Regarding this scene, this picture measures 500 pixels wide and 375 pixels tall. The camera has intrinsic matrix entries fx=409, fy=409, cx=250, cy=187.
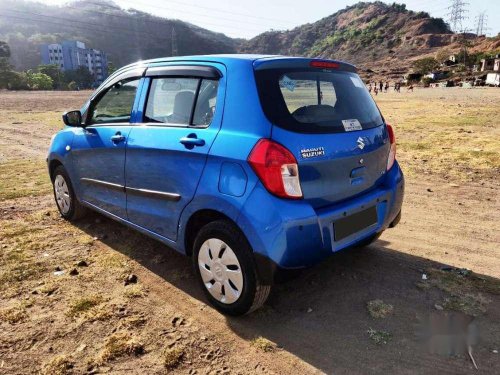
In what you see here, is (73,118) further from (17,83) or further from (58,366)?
(17,83)

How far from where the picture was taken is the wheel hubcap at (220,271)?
2891 mm

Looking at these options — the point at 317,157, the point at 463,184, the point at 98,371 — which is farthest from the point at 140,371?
the point at 463,184

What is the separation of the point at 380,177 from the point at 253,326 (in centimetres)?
158

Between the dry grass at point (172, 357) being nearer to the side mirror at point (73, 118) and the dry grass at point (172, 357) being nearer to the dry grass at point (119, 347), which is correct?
the dry grass at point (119, 347)

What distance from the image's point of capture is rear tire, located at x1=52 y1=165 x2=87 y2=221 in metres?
4.88

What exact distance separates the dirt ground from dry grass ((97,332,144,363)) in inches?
0.4

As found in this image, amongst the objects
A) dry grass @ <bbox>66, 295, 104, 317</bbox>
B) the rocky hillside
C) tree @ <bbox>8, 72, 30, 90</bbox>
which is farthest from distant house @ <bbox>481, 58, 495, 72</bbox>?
dry grass @ <bbox>66, 295, 104, 317</bbox>

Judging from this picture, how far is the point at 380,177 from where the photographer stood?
3400mm

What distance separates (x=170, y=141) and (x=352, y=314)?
1937 millimetres

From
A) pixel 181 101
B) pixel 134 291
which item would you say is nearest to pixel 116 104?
pixel 181 101

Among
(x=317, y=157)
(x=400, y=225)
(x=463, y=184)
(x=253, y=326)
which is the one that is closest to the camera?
(x=317, y=157)

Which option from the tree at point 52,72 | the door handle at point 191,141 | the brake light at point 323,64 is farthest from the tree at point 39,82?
the brake light at point 323,64

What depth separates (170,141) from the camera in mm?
3230

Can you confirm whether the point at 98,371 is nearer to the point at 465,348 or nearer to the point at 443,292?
the point at 465,348
